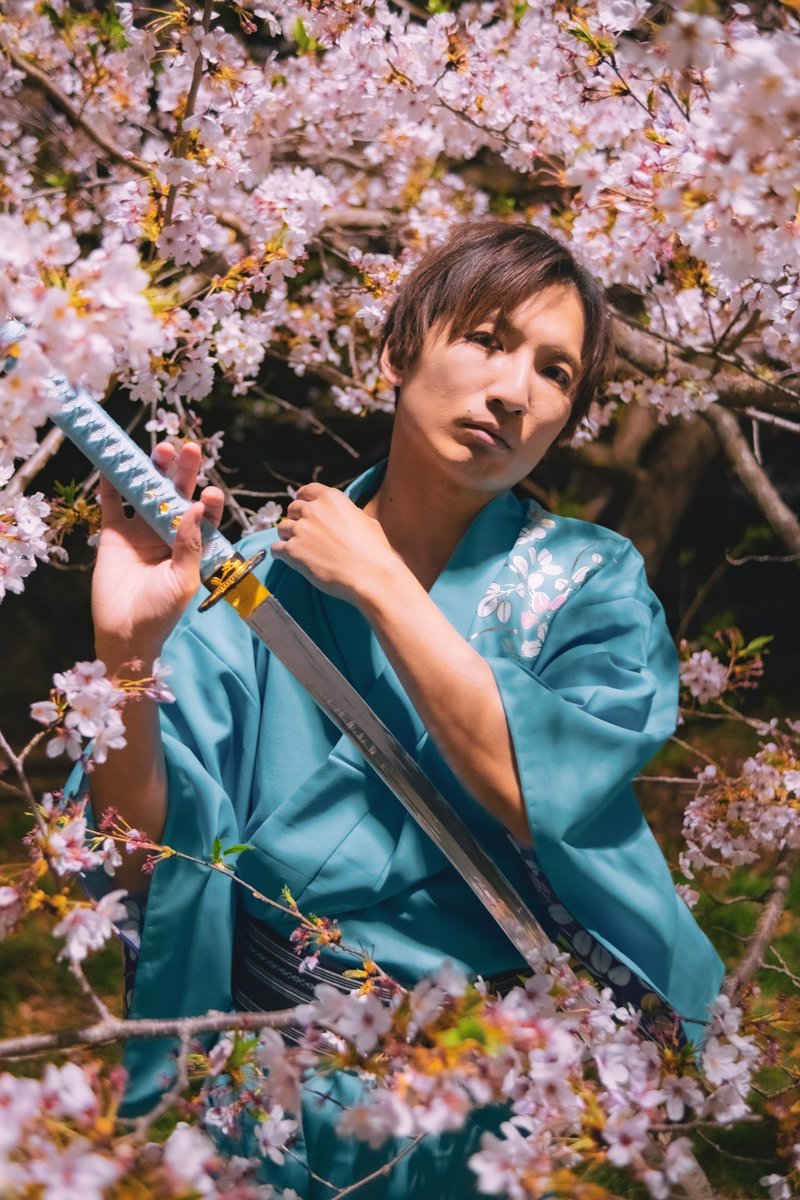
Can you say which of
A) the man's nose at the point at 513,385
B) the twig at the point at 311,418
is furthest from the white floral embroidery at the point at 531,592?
the twig at the point at 311,418

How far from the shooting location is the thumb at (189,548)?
136cm

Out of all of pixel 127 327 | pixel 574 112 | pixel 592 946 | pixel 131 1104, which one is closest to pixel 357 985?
pixel 592 946

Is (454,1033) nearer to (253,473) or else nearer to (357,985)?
(357,985)

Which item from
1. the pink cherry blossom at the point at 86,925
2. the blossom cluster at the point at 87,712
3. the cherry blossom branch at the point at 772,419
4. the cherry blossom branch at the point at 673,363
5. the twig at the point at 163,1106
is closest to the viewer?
the twig at the point at 163,1106

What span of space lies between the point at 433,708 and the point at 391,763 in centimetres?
12

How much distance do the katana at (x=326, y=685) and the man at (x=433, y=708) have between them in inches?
2.0

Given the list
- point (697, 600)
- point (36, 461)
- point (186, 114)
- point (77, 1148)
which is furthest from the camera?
point (697, 600)

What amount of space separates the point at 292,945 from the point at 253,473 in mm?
3592

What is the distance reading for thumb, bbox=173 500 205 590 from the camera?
4.46 feet

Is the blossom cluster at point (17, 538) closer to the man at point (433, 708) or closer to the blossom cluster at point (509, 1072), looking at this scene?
the man at point (433, 708)

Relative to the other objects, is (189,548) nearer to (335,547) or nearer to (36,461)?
(335,547)

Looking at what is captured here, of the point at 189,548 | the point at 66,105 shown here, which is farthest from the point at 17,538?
the point at 66,105

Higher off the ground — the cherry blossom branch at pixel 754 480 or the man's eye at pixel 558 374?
the man's eye at pixel 558 374

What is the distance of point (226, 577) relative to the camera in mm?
1396
